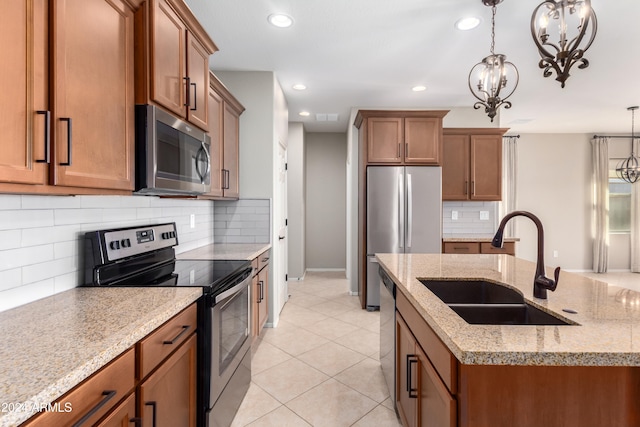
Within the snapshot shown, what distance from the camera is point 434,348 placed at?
1166 mm

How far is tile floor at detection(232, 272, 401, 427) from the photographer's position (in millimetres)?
2037

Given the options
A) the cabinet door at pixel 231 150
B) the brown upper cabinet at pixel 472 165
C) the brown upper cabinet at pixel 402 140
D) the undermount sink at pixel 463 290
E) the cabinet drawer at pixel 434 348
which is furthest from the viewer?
the brown upper cabinet at pixel 472 165

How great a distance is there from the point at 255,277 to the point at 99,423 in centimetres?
186

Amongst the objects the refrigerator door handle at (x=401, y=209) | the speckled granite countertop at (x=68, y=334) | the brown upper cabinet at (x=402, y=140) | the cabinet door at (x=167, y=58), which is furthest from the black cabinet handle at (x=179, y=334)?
the brown upper cabinet at (x=402, y=140)

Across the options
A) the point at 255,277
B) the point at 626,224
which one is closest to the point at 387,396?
the point at 255,277

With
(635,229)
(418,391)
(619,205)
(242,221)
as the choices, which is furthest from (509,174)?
(418,391)

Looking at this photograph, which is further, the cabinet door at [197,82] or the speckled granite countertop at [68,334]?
the cabinet door at [197,82]

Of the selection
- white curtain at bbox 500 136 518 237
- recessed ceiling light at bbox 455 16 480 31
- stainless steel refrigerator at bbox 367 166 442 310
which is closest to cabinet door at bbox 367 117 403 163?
stainless steel refrigerator at bbox 367 166 442 310

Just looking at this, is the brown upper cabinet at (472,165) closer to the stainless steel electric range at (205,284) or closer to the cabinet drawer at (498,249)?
the cabinet drawer at (498,249)

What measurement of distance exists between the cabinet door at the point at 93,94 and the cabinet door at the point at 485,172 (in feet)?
14.1

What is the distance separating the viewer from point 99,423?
2.86ft

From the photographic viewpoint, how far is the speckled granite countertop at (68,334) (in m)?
0.71

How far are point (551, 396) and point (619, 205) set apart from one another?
25.9 feet

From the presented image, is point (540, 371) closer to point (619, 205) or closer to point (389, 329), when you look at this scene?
point (389, 329)
